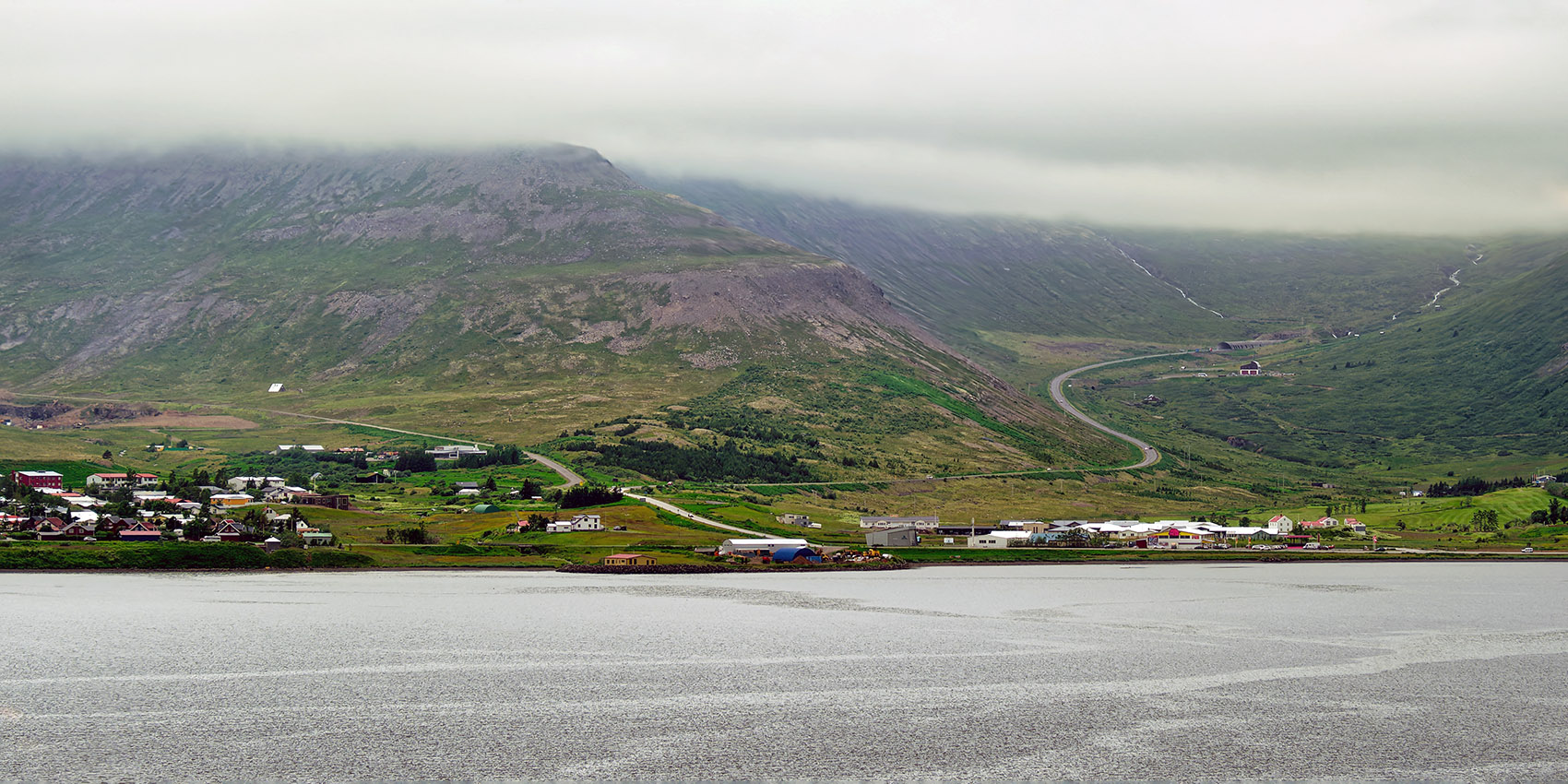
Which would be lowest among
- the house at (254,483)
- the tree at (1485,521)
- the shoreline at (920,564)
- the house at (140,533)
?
the shoreline at (920,564)

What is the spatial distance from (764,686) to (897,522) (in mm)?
112174

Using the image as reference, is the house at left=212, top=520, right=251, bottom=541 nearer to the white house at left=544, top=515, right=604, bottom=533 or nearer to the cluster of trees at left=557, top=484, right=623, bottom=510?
the white house at left=544, top=515, right=604, bottom=533

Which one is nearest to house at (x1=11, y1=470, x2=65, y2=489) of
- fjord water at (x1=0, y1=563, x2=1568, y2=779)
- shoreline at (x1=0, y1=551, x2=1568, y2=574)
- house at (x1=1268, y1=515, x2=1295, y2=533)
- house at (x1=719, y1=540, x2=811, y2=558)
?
shoreline at (x1=0, y1=551, x2=1568, y2=574)

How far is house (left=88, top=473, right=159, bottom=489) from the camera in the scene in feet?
548

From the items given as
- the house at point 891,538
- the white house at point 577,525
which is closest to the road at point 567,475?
the white house at point 577,525

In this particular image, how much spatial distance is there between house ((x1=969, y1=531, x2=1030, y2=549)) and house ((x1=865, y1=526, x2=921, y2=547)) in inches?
338

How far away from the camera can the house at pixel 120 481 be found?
16712 centimetres

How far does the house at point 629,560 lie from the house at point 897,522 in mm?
42526

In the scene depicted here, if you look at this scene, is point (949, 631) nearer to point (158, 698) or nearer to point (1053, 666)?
point (1053, 666)

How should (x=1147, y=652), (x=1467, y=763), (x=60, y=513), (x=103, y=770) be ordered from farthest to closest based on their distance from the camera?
(x=60, y=513)
(x=1147, y=652)
(x=1467, y=763)
(x=103, y=770)

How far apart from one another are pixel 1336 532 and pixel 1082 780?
156 m

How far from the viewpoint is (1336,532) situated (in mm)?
169875

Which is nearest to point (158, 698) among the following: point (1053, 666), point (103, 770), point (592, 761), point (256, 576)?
point (103, 770)

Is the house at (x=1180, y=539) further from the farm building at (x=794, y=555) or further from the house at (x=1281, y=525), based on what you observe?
the farm building at (x=794, y=555)
